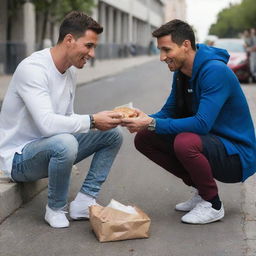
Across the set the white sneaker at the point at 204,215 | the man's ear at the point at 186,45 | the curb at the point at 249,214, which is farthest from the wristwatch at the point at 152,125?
the curb at the point at 249,214

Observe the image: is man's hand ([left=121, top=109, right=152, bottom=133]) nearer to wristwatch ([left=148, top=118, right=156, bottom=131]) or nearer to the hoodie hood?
wristwatch ([left=148, top=118, right=156, bottom=131])

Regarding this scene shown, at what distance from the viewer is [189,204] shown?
4938mm

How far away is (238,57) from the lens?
62.6 ft

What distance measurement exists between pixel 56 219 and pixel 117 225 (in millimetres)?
586

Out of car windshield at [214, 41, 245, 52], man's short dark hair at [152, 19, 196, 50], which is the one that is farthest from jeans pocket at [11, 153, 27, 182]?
car windshield at [214, 41, 245, 52]

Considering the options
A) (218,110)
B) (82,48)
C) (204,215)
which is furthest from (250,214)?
(82,48)

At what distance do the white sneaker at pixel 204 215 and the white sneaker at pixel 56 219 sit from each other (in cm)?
92

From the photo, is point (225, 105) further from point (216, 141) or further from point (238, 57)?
point (238, 57)

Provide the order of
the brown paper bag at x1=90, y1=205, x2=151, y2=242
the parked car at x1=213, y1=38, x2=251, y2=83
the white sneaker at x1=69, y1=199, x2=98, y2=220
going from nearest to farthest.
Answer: the brown paper bag at x1=90, y1=205, x2=151, y2=242
the white sneaker at x1=69, y1=199, x2=98, y2=220
the parked car at x1=213, y1=38, x2=251, y2=83

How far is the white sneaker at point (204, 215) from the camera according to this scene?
4605 mm

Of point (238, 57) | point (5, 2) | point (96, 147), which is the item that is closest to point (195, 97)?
point (96, 147)

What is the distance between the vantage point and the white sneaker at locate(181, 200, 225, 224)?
15.1ft

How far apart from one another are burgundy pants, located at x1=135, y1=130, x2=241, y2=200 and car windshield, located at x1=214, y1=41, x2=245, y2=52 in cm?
1588

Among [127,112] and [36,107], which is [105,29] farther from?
[36,107]
